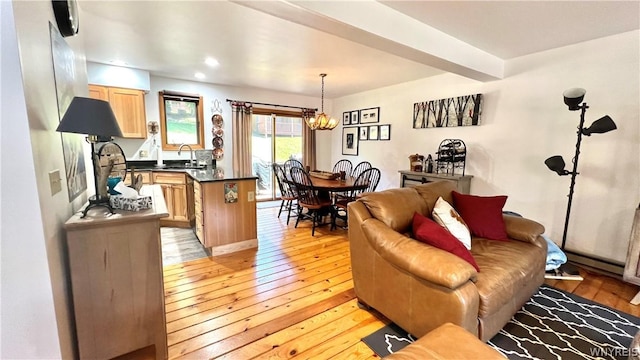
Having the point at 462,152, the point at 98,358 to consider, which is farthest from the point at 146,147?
the point at 462,152

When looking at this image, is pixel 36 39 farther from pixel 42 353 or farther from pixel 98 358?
pixel 98 358

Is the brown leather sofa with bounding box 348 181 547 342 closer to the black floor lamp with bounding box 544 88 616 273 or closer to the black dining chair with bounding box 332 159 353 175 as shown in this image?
the black floor lamp with bounding box 544 88 616 273

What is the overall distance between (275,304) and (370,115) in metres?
4.45

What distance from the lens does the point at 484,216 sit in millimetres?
2432

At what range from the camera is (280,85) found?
523 cm

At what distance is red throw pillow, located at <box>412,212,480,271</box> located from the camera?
1.76m

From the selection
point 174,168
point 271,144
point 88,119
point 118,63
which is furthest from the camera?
point 271,144

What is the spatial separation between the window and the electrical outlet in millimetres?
3593

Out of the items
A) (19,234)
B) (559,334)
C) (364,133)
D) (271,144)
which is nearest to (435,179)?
(364,133)

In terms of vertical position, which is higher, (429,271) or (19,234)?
(19,234)

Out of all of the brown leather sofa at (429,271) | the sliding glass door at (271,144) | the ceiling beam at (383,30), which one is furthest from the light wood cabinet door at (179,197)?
the ceiling beam at (383,30)

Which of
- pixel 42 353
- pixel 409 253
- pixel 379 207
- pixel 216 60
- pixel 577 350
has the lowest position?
pixel 577 350

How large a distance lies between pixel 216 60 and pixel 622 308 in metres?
5.00

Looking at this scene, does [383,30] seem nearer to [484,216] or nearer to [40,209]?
[484,216]
